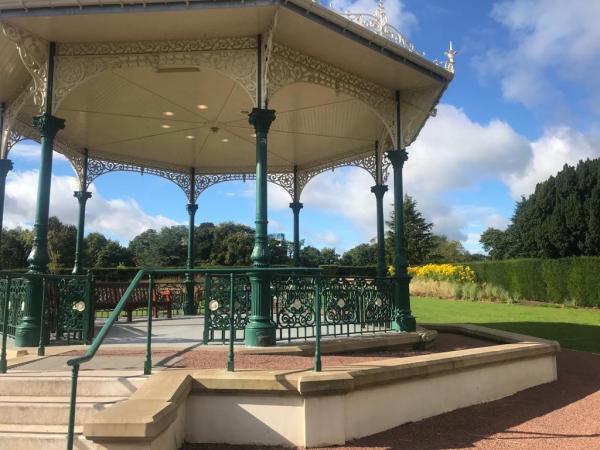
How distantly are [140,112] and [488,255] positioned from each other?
246 feet

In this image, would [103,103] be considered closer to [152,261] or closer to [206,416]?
[206,416]

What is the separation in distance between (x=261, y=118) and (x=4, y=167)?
5244 millimetres

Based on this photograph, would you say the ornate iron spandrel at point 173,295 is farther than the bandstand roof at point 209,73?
Yes

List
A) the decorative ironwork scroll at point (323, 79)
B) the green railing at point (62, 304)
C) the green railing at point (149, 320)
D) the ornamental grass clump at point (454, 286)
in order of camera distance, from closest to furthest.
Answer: the green railing at point (149, 320) < the green railing at point (62, 304) < the decorative ironwork scroll at point (323, 79) < the ornamental grass clump at point (454, 286)

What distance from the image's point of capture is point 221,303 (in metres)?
6.14

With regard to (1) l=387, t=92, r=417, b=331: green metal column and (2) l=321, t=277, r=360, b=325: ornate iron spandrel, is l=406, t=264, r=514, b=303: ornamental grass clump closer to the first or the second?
(1) l=387, t=92, r=417, b=331: green metal column

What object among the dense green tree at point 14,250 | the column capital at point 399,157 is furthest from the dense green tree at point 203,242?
the column capital at point 399,157

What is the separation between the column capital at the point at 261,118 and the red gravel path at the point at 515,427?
4379mm

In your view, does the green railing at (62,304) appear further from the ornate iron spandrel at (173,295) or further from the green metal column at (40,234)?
the ornate iron spandrel at (173,295)

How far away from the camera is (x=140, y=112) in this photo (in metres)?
9.80

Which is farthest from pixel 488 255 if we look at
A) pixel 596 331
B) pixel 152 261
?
pixel 596 331

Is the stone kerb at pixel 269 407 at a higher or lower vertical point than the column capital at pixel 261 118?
lower

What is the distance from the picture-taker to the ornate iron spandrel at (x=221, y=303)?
5.83m

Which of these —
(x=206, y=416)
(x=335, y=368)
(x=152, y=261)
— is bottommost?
(x=206, y=416)
